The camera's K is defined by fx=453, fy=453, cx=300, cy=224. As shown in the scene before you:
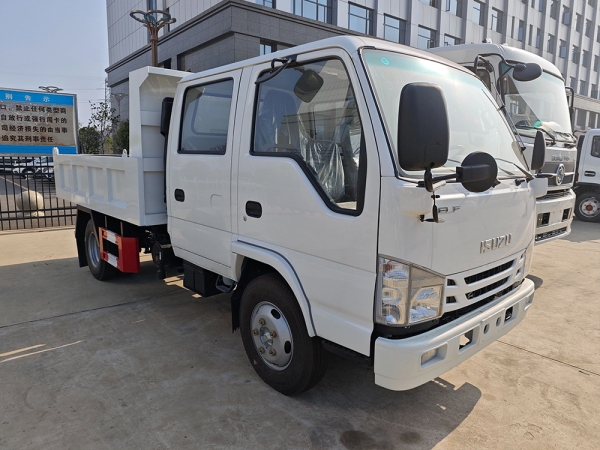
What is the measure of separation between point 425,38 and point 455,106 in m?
26.9

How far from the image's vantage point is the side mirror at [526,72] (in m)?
5.93

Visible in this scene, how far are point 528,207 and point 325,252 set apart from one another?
1483mm

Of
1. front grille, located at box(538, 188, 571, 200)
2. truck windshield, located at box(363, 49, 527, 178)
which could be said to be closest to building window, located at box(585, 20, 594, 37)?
front grille, located at box(538, 188, 571, 200)

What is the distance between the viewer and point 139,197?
4.23 metres


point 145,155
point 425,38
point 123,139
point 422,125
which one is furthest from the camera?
point 425,38

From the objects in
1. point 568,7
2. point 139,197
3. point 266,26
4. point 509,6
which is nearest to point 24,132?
point 139,197

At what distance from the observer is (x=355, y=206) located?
2496 mm

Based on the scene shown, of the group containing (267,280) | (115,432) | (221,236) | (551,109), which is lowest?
(115,432)

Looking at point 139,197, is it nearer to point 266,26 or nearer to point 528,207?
point 528,207

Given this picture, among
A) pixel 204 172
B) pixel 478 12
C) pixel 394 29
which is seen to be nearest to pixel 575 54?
pixel 478 12

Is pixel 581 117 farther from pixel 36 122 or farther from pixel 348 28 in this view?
pixel 36 122

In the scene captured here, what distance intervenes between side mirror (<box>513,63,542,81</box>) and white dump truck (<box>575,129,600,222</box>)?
7111 millimetres

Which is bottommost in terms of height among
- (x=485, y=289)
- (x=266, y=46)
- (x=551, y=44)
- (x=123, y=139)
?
(x=485, y=289)

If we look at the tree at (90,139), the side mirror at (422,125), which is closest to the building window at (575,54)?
the tree at (90,139)
